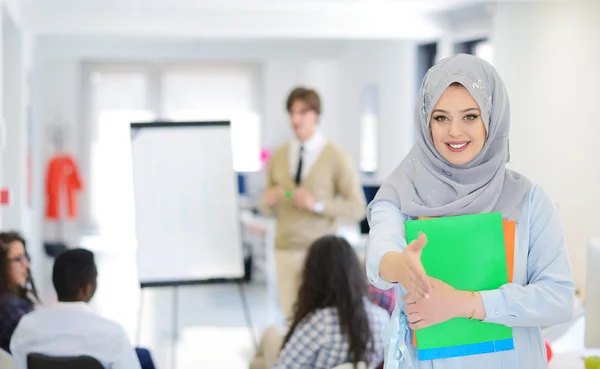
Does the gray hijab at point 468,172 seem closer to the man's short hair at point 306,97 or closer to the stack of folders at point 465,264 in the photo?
the stack of folders at point 465,264

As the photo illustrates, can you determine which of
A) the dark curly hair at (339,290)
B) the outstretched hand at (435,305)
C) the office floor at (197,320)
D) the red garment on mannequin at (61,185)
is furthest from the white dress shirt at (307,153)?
the red garment on mannequin at (61,185)

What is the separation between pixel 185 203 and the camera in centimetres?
426

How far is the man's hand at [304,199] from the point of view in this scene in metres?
4.39

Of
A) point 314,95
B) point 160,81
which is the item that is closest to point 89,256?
point 314,95

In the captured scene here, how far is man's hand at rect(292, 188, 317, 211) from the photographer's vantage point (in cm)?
439

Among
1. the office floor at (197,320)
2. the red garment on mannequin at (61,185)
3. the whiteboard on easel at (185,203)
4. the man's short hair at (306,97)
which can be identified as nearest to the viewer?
the whiteboard on easel at (185,203)

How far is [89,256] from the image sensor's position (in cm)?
279

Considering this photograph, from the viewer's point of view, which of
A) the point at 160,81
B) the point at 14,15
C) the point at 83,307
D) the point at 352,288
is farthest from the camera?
the point at 160,81

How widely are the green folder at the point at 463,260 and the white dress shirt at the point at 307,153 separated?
3.11m

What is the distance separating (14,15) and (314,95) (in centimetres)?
295

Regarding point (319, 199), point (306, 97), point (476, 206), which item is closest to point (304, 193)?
point (319, 199)

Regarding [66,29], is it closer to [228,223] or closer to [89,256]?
[228,223]

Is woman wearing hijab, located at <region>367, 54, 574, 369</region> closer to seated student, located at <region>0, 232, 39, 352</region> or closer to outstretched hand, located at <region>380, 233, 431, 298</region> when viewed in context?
outstretched hand, located at <region>380, 233, 431, 298</region>

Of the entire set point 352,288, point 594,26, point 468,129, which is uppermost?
point 594,26
